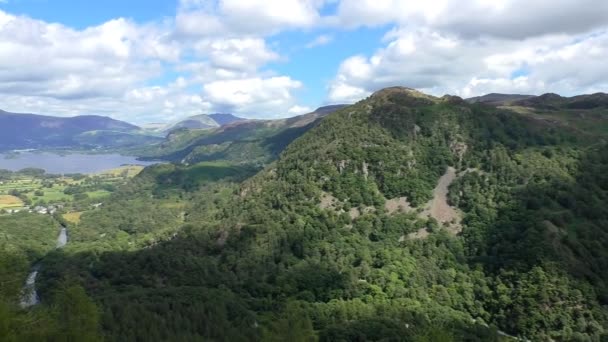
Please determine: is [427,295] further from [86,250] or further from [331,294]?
[86,250]

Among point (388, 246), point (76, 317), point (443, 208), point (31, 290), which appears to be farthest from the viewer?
point (443, 208)

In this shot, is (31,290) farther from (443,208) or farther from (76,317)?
(443,208)

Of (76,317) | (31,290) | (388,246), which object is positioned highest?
(31,290)

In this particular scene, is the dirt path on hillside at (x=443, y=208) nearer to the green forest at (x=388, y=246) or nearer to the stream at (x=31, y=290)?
the green forest at (x=388, y=246)

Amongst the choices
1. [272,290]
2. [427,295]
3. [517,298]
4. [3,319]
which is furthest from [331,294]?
[3,319]

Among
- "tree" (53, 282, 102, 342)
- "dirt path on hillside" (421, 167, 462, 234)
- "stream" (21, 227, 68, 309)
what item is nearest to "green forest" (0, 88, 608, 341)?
"dirt path on hillside" (421, 167, 462, 234)

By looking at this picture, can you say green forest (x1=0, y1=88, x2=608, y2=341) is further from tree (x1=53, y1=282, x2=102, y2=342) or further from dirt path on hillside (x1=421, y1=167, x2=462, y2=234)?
tree (x1=53, y1=282, x2=102, y2=342)

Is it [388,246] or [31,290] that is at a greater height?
[31,290]

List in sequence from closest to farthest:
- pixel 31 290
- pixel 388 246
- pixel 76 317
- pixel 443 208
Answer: pixel 31 290 → pixel 76 317 → pixel 388 246 → pixel 443 208

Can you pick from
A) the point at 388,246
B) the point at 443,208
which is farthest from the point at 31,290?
the point at 443,208
